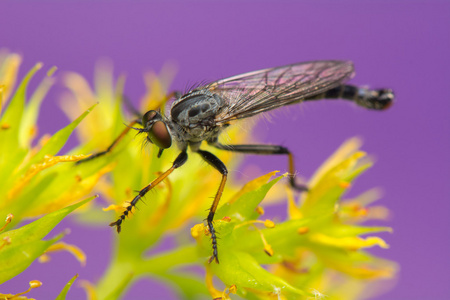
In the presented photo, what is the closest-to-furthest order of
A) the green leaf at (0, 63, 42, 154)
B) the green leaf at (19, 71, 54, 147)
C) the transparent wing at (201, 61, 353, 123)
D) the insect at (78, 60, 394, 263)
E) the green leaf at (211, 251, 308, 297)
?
the green leaf at (211, 251, 308, 297) < the green leaf at (0, 63, 42, 154) < the green leaf at (19, 71, 54, 147) < the insect at (78, 60, 394, 263) < the transparent wing at (201, 61, 353, 123)

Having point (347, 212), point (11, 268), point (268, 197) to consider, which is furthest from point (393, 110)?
point (11, 268)

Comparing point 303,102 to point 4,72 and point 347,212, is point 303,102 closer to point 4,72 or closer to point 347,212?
point 347,212

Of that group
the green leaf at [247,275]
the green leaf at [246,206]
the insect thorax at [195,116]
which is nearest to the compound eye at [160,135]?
the insect thorax at [195,116]

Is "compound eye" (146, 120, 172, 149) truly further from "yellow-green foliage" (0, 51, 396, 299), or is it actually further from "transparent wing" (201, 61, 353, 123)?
"transparent wing" (201, 61, 353, 123)

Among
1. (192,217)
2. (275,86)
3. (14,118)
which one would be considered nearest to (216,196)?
(192,217)

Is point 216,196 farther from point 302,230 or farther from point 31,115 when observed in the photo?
point 31,115

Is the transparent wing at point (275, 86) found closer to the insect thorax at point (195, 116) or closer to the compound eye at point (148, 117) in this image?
the insect thorax at point (195, 116)

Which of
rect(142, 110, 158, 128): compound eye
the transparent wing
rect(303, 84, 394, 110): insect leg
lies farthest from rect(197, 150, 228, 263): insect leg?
rect(303, 84, 394, 110): insect leg
